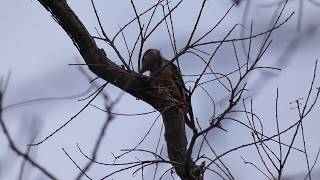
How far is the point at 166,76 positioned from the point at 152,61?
5.8 inches

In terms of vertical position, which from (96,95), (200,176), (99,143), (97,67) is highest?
(97,67)

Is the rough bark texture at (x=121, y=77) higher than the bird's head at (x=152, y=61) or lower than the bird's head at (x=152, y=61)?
lower

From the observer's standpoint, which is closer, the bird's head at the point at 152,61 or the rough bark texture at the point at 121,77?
the rough bark texture at the point at 121,77

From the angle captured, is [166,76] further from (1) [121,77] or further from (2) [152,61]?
(1) [121,77]

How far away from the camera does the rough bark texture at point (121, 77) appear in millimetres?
3320

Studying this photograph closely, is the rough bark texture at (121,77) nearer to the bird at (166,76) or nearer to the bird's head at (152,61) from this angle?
the bird at (166,76)

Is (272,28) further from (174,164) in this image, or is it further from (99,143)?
(99,143)

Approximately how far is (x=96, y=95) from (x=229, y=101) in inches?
28.4

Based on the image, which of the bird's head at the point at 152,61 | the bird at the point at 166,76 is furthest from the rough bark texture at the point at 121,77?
the bird's head at the point at 152,61

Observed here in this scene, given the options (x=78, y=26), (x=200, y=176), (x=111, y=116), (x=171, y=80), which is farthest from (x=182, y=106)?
(x=111, y=116)

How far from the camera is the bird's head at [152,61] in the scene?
3.58 m

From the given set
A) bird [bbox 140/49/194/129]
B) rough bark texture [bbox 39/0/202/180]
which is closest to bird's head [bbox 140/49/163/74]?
bird [bbox 140/49/194/129]

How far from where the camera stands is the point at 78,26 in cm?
334

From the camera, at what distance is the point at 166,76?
3.51 metres
